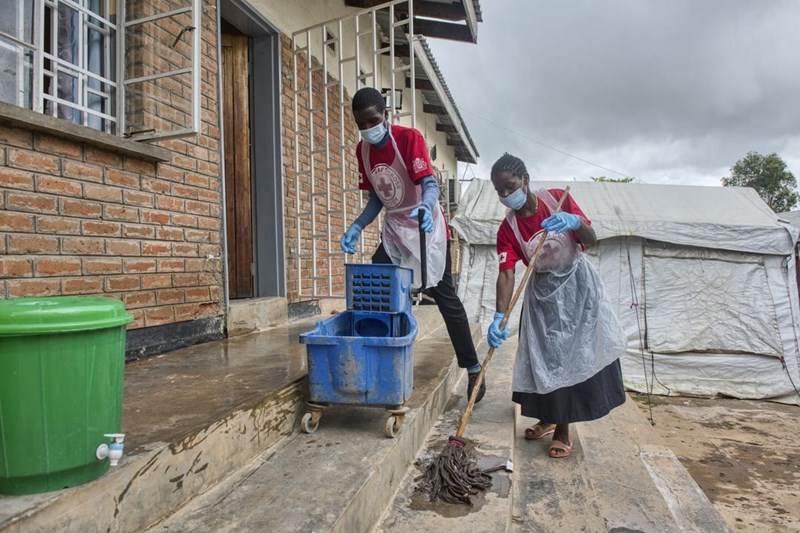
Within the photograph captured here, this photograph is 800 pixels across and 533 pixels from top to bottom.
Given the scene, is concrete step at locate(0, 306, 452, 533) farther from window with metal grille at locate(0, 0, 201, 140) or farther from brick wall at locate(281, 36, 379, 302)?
brick wall at locate(281, 36, 379, 302)

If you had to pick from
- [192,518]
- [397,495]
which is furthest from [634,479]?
[192,518]

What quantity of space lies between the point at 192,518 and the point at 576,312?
2.06 metres

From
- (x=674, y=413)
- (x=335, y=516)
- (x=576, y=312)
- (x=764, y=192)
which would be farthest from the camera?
(x=764, y=192)

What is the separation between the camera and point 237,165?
15.5 feet

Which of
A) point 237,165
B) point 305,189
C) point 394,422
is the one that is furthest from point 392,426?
point 305,189

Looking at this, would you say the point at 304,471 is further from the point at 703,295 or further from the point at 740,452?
the point at 703,295

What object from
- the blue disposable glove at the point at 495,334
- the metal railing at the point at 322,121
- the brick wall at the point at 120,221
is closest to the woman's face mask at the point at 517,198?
the blue disposable glove at the point at 495,334

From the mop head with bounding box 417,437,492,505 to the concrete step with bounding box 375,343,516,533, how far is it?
0.11 ft

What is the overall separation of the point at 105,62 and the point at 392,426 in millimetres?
2615

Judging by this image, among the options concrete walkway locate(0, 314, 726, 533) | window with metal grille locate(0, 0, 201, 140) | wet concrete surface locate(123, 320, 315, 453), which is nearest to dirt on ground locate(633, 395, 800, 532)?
concrete walkway locate(0, 314, 726, 533)

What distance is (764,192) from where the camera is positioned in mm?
26094

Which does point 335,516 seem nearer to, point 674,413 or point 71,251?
point 71,251

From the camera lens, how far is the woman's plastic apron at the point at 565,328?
278cm

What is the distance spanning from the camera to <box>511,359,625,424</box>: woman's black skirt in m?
2.78
